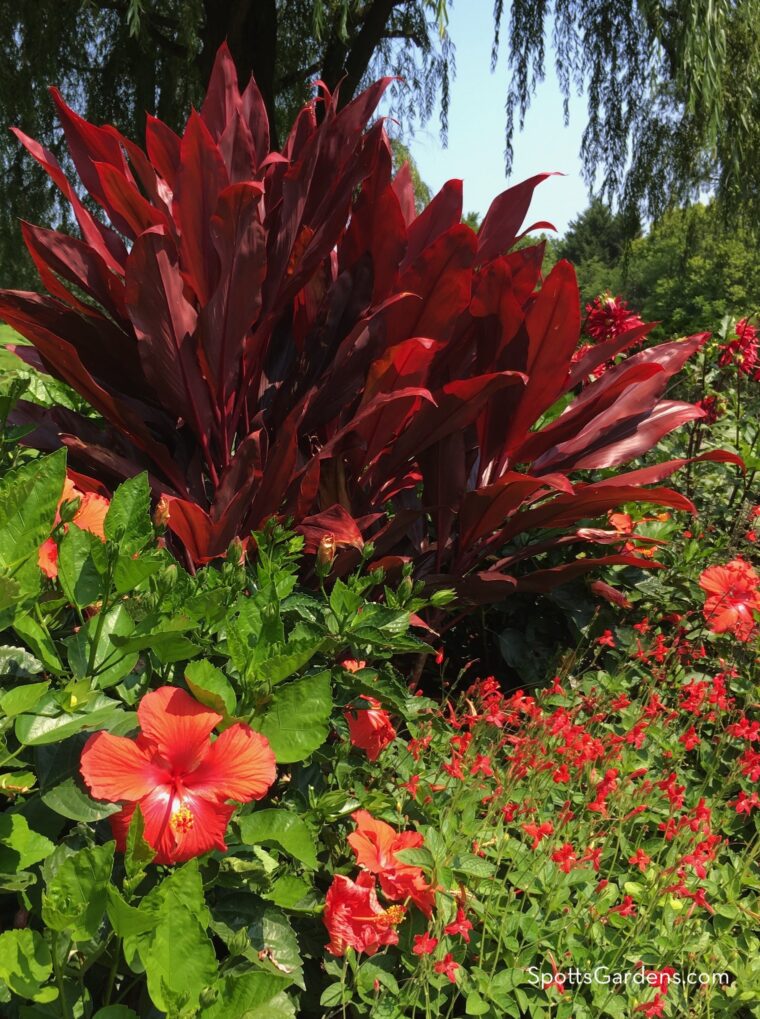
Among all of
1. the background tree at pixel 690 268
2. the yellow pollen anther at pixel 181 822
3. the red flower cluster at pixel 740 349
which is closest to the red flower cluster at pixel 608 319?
the red flower cluster at pixel 740 349

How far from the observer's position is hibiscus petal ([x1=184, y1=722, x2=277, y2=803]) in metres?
0.97

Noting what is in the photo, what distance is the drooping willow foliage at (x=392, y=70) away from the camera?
7.33 metres

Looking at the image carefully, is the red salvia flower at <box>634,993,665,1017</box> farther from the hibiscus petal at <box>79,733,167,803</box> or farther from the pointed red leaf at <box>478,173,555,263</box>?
the pointed red leaf at <box>478,173,555,263</box>

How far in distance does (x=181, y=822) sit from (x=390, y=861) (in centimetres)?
43

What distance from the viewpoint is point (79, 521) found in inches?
50.6

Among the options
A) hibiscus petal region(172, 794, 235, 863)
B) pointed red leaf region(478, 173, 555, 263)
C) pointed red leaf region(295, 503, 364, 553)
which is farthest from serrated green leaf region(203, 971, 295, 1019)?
pointed red leaf region(478, 173, 555, 263)

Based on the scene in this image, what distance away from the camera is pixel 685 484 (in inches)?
123

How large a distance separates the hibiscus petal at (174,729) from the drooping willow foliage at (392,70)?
6.51 meters

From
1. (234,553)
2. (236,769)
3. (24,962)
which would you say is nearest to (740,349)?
(234,553)

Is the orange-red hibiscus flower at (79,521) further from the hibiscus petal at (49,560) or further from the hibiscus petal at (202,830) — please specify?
the hibiscus petal at (202,830)

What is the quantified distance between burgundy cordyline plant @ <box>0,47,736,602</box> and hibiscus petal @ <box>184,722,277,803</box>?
2.26ft

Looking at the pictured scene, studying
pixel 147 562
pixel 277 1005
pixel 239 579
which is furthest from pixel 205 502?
pixel 277 1005

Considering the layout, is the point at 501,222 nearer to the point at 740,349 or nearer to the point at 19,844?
the point at 740,349

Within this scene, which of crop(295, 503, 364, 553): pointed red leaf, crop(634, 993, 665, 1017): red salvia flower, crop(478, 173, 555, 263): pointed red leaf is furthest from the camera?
crop(478, 173, 555, 263): pointed red leaf
